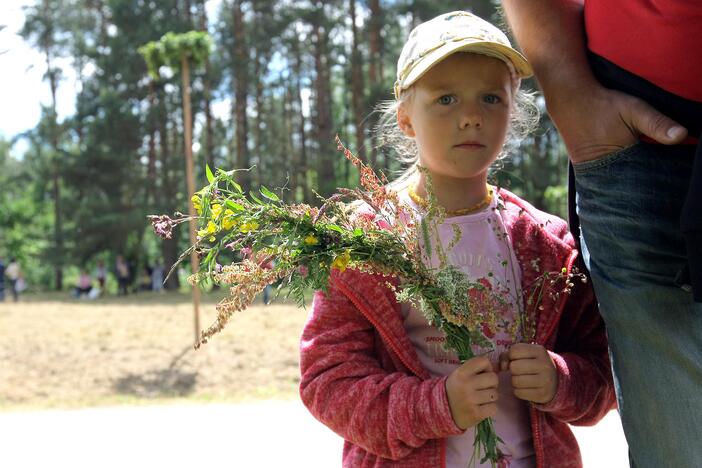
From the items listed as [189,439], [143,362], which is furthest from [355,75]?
[189,439]

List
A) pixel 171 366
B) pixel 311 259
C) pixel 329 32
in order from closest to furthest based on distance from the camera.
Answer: pixel 311 259 → pixel 171 366 → pixel 329 32

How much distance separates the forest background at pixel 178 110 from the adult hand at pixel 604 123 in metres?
19.5

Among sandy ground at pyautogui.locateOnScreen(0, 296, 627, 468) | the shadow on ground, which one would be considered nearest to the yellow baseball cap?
sandy ground at pyautogui.locateOnScreen(0, 296, 627, 468)

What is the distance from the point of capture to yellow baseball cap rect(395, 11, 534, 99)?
5.20 feet

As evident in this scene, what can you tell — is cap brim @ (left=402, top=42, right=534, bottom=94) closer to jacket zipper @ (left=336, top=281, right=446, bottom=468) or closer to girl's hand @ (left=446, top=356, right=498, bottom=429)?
jacket zipper @ (left=336, top=281, right=446, bottom=468)

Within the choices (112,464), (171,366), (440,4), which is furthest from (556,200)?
(112,464)

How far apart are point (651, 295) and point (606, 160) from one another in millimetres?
231

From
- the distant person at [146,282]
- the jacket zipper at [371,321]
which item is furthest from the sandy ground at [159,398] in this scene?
the distant person at [146,282]

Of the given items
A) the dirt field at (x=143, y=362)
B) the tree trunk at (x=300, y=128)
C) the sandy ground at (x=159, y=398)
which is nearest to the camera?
the sandy ground at (x=159, y=398)

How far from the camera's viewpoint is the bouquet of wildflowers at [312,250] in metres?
1.35

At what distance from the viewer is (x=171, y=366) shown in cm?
970

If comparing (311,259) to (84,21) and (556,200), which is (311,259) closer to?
(556,200)

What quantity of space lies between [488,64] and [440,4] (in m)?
19.5

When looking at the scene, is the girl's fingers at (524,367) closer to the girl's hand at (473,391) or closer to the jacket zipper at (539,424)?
the girl's hand at (473,391)
